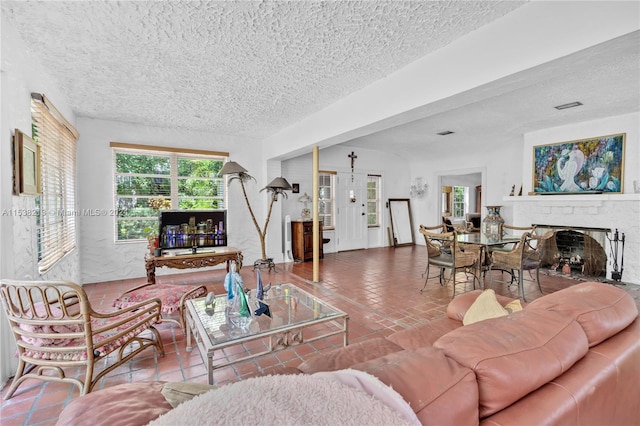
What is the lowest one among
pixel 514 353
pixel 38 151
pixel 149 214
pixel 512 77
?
pixel 514 353

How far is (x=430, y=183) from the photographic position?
8.28 metres

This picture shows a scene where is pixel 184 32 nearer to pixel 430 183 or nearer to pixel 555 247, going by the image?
pixel 555 247

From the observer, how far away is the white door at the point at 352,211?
7.47 metres

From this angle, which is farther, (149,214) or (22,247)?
(149,214)

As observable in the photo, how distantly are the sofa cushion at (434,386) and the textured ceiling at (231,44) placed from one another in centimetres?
213

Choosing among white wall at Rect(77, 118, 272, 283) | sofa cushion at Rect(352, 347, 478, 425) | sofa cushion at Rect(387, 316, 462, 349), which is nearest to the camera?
sofa cushion at Rect(352, 347, 478, 425)

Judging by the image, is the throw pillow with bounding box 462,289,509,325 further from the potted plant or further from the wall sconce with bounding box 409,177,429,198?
the wall sconce with bounding box 409,177,429,198

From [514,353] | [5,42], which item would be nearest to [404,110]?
[514,353]

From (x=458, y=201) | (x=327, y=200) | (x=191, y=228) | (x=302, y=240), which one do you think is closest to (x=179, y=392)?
(x=191, y=228)

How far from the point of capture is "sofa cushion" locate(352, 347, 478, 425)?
28.0 inches

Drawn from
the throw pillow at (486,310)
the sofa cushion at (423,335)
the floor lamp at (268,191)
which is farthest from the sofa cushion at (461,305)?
the floor lamp at (268,191)

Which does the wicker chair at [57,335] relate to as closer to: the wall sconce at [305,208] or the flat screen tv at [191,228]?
the flat screen tv at [191,228]

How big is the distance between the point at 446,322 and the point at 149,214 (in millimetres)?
4905

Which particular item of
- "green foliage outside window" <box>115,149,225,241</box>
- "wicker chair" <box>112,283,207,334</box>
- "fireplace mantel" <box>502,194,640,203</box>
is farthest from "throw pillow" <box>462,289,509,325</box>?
"green foliage outside window" <box>115,149,225,241</box>
